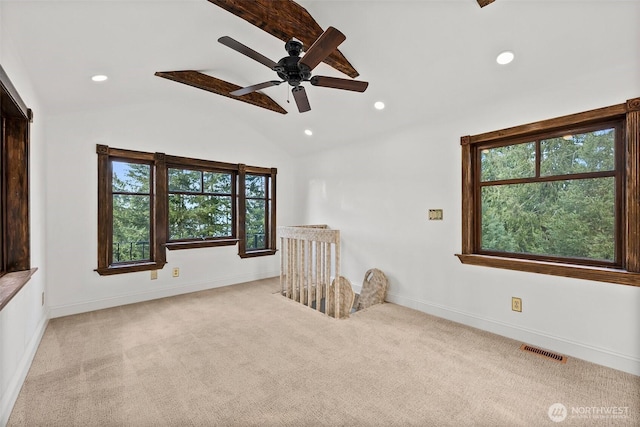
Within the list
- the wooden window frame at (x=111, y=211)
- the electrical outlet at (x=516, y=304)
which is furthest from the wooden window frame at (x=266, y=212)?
the electrical outlet at (x=516, y=304)

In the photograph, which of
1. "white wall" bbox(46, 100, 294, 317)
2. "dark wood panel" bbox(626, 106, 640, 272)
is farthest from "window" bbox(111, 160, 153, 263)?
"dark wood panel" bbox(626, 106, 640, 272)

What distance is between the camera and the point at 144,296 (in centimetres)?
407

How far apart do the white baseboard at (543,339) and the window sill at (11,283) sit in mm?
3734

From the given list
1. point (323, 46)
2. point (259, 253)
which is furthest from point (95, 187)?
point (323, 46)

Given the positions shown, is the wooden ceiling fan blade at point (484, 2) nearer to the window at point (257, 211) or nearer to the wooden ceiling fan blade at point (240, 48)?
the wooden ceiling fan blade at point (240, 48)

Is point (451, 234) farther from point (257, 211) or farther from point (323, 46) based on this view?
point (257, 211)

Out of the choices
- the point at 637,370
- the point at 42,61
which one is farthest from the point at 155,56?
the point at 637,370

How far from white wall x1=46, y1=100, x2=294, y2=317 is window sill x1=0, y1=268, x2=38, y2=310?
119 centimetres

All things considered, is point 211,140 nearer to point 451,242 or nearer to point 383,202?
point 383,202

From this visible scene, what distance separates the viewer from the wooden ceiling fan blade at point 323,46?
178 cm

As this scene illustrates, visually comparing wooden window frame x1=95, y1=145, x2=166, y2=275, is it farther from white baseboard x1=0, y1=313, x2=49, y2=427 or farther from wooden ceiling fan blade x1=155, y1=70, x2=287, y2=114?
wooden ceiling fan blade x1=155, y1=70, x2=287, y2=114

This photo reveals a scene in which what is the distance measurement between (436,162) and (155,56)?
3182 millimetres

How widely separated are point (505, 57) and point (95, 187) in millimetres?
4665

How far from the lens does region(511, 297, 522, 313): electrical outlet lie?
2.85 metres
